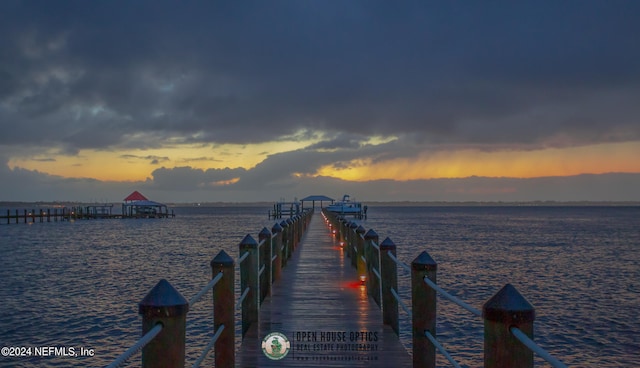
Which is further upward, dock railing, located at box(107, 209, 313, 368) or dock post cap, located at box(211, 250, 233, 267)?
dock post cap, located at box(211, 250, 233, 267)

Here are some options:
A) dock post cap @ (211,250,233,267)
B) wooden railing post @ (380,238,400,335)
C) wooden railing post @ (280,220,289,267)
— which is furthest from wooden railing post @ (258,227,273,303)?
wooden railing post @ (280,220,289,267)

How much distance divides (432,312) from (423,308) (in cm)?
10

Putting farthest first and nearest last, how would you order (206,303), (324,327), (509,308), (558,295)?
(558,295) → (206,303) → (324,327) → (509,308)

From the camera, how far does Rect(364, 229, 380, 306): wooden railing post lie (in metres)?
7.89

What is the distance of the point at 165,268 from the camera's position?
26.1m

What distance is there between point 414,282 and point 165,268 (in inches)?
926

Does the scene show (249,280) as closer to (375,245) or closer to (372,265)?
(375,245)

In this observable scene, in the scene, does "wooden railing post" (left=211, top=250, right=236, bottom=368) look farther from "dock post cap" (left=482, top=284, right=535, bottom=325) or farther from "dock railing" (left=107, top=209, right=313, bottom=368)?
"dock post cap" (left=482, top=284, right=535, bottom=325)

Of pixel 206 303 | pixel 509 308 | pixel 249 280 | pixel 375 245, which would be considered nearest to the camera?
pixel 509 308

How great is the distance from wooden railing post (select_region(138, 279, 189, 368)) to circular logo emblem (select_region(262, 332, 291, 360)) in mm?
2775

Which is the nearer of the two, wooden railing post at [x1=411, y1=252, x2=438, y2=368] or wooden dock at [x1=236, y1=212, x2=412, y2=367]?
wooden railing post at [x1=411, y1=252, x2=438, y2=368]

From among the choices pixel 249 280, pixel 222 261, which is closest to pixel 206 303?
pixel 249 280

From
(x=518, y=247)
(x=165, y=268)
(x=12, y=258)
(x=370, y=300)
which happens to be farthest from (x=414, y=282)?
(x=518, y=247)

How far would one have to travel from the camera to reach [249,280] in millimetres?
6473
